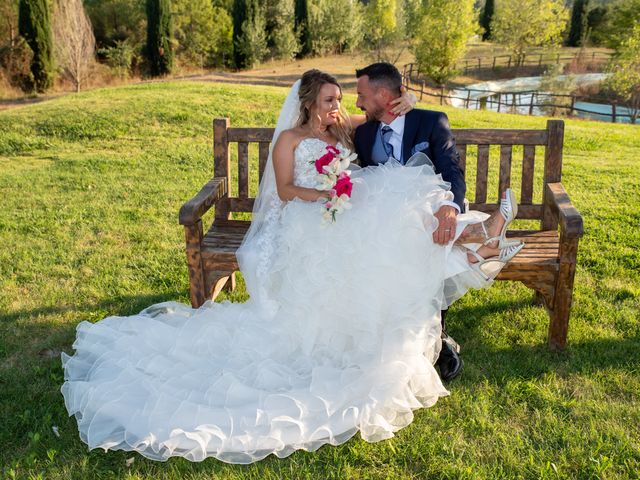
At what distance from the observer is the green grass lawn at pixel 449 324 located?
133 inches

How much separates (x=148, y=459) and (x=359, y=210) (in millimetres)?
2040

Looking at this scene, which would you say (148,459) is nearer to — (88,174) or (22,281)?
(22,281)

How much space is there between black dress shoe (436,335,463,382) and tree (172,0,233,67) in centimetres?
3561

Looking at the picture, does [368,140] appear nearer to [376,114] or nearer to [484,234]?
[376,114]

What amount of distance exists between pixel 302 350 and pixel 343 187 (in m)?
1.13

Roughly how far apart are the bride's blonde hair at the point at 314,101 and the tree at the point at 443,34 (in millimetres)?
31866

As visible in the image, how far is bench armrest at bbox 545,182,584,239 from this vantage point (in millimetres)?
4172

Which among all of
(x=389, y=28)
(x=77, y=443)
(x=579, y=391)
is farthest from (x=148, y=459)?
(x=389, y=28)

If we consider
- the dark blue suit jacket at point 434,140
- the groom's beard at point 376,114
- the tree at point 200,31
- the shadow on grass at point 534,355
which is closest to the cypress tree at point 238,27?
the tree at point 200,31

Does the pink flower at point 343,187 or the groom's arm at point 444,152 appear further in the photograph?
the groom's arm at point 444,152

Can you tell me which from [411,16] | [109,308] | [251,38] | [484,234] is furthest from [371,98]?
[411,16]

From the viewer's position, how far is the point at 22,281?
5.99 meters

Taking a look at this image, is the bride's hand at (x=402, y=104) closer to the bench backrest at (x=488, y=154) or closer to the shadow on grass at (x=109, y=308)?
the bench backrest at (x=488, y=154)

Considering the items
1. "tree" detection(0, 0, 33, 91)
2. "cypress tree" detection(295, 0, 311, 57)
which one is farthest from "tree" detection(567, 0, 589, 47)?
"tree" detection(0, 0, 33, 91)
